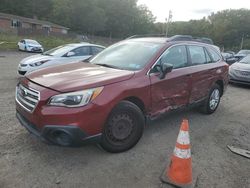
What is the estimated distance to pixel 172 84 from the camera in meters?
4.77

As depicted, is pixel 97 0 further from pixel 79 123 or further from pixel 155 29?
pixel 79 123

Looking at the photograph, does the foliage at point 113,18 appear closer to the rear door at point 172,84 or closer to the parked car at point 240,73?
the parked car at point 240,73

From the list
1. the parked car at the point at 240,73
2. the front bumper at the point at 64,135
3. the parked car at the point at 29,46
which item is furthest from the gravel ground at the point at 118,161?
the parked car at the point at 29,46

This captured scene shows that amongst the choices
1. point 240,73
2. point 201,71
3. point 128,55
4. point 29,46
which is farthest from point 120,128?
point 29,46

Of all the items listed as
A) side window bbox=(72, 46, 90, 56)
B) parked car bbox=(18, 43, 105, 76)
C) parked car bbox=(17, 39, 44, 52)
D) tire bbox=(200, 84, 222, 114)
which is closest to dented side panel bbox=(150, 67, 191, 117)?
tire bbox=(200, 84, 222, 114)

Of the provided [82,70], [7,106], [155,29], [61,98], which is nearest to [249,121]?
[82,70]

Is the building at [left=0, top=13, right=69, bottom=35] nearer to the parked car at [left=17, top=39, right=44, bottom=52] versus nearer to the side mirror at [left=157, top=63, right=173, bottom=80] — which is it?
the parked car at [left=17, top=39, right=44, bottom=52]

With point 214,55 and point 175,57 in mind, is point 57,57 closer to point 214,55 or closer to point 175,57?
point 214,55

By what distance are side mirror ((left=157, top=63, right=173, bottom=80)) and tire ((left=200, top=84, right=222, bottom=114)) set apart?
210cm

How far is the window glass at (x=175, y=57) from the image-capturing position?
4759 mm

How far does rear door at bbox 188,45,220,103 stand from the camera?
5.50 m

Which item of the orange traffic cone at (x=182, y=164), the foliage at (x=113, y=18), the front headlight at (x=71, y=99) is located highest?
the foliage at (x=113, y=18)

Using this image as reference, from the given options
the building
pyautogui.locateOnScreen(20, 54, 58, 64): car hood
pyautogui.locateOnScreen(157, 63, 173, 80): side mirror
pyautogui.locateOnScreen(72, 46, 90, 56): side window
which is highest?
the building

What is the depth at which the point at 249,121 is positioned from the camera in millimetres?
6250
